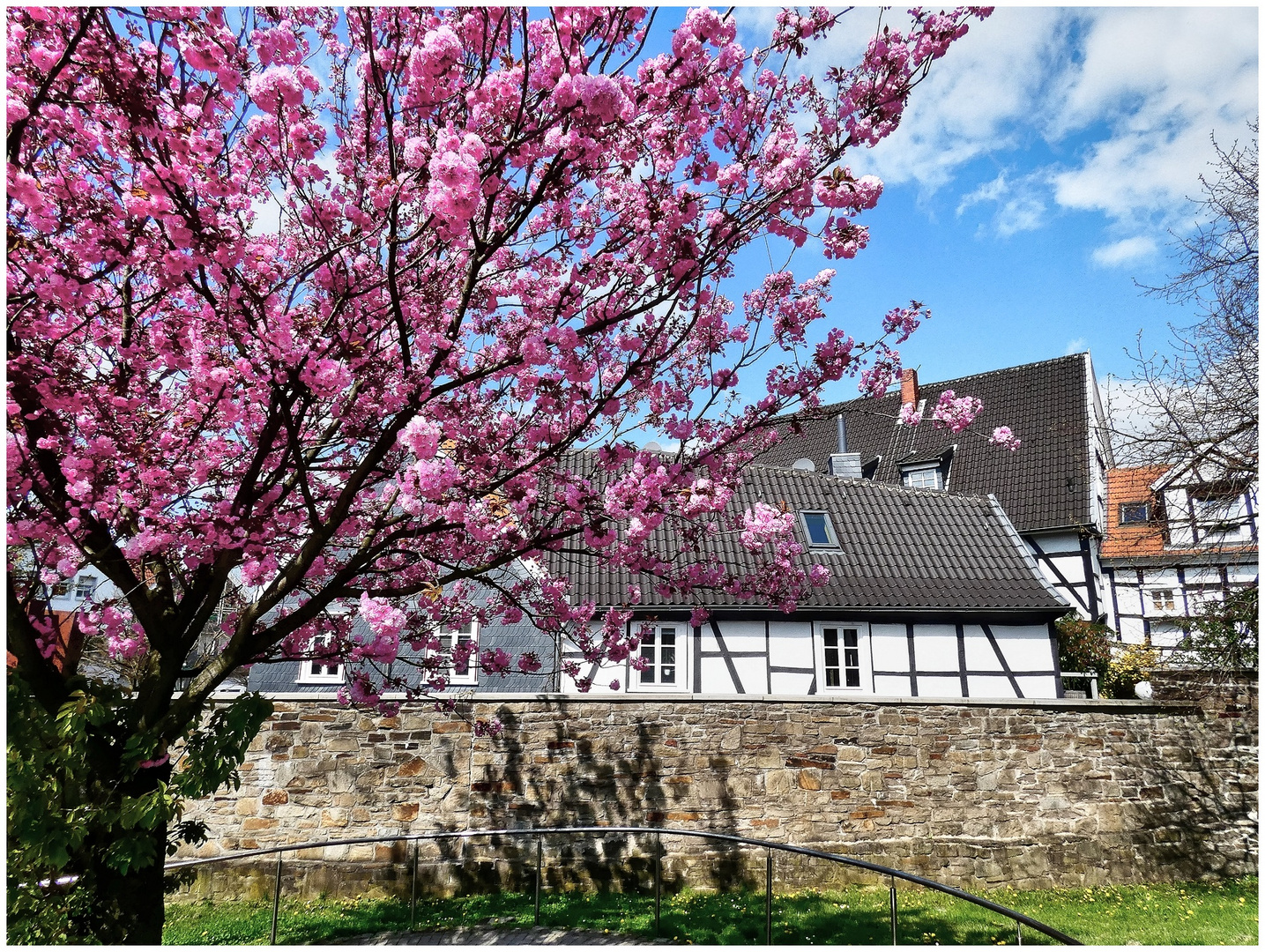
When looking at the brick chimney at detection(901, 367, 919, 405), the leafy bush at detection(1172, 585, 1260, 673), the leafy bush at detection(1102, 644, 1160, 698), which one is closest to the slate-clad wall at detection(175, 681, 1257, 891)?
the leafy bush at detection(1172, 585, 1260, 673)

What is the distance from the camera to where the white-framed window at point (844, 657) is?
13672 mm

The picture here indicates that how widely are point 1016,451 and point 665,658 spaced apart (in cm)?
1352

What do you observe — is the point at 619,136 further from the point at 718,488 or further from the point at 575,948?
the point at 575,948

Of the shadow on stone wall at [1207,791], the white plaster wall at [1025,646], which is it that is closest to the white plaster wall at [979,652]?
the white plaster wall at [1025,646]

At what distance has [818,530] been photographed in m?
15.8

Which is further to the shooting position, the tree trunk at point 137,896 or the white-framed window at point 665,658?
the white-framed window at point 665,658

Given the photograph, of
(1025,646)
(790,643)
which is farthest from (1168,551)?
(790,643)

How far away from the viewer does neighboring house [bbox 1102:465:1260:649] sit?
8.95 metres

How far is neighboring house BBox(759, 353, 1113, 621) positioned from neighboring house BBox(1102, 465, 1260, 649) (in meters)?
0.54

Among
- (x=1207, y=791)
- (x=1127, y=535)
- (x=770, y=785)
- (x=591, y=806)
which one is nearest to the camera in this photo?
(x=591, y=806)

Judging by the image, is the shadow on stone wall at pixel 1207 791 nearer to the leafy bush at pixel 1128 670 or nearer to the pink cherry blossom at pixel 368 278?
the leafy bush at pixel 1128 670

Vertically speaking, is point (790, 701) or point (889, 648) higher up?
point (889, 648)

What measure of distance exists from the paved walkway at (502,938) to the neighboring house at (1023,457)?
453 inches

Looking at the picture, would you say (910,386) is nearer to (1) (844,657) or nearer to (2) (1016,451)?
(2) (1016,451)
